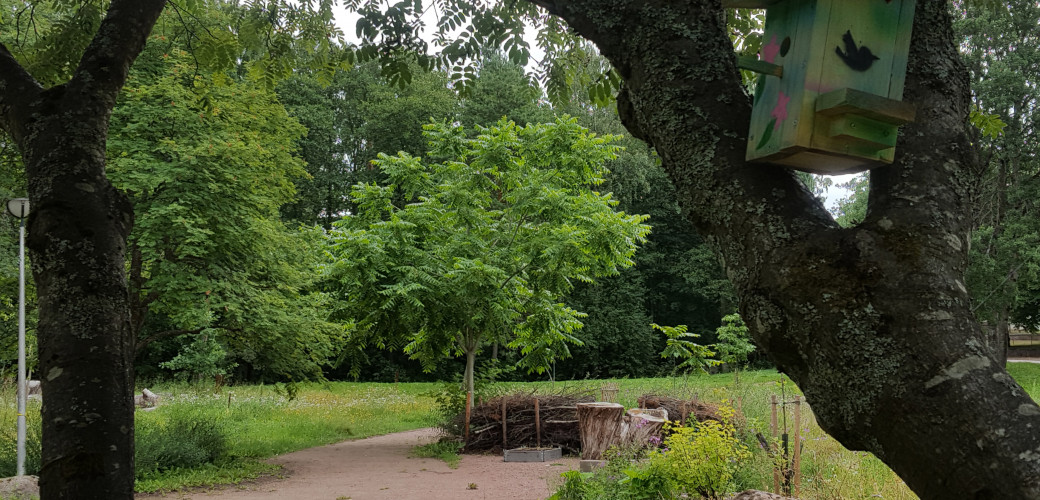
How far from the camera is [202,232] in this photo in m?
10.7

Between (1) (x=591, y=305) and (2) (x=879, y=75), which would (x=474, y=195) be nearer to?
(2) (x=879, y=75)

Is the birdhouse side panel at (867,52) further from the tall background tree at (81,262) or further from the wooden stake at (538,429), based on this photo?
the wooden stake at (538,429)

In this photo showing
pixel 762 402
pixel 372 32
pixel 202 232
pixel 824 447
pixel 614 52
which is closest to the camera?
pixel 614 52

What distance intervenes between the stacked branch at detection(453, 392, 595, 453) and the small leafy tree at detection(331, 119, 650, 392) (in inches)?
42.9

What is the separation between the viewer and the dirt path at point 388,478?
838 cm

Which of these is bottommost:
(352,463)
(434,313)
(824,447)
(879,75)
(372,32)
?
(352,463)

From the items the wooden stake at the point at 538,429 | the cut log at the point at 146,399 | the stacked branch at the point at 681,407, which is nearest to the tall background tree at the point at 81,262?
the stacked branch at the point at 681,407

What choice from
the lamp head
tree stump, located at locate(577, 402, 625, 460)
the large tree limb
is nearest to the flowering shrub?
tree stump, located at locate(577, 402, 625, 460)

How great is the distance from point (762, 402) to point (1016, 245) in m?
17.0

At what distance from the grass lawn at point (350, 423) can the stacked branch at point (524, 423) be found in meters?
0.88

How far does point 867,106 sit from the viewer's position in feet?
5.12

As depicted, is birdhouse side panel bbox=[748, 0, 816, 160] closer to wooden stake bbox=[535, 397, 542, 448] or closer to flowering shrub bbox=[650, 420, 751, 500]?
flowering shrub bbox=[650, 420, 751, 500]

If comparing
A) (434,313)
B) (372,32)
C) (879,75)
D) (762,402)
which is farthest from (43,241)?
(762,402)

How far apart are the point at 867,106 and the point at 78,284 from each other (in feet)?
8.09
